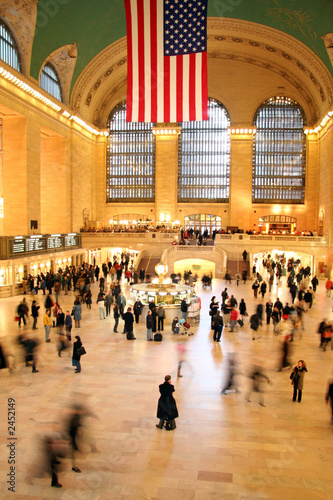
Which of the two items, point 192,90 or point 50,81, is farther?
point 50,81

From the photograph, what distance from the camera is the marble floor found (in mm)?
5547

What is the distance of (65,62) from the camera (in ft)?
98.7

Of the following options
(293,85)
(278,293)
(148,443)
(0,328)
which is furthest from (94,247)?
(148,443)

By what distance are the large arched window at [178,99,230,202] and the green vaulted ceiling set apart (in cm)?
1098

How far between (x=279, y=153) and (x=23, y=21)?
24364mm

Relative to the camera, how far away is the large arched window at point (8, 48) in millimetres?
23188

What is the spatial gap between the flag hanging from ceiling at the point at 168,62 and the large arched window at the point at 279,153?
26.4 meters

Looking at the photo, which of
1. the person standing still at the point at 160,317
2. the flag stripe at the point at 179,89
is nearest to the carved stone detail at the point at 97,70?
the flag stripe at the point at 179,89

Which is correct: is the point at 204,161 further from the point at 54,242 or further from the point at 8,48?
the point at 8,48

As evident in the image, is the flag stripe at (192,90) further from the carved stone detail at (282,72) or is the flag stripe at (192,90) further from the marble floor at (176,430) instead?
the carved stone detail at (282,72)

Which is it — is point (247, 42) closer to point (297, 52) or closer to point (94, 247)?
point (297, 52)

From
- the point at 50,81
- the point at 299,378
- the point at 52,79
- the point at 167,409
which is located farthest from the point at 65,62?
the point at 167,409

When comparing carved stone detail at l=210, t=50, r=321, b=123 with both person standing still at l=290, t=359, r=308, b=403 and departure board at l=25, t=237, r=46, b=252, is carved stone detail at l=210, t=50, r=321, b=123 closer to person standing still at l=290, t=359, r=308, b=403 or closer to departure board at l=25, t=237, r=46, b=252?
departure board at l=25, t=237, r=46, b=252

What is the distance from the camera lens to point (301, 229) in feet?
126
